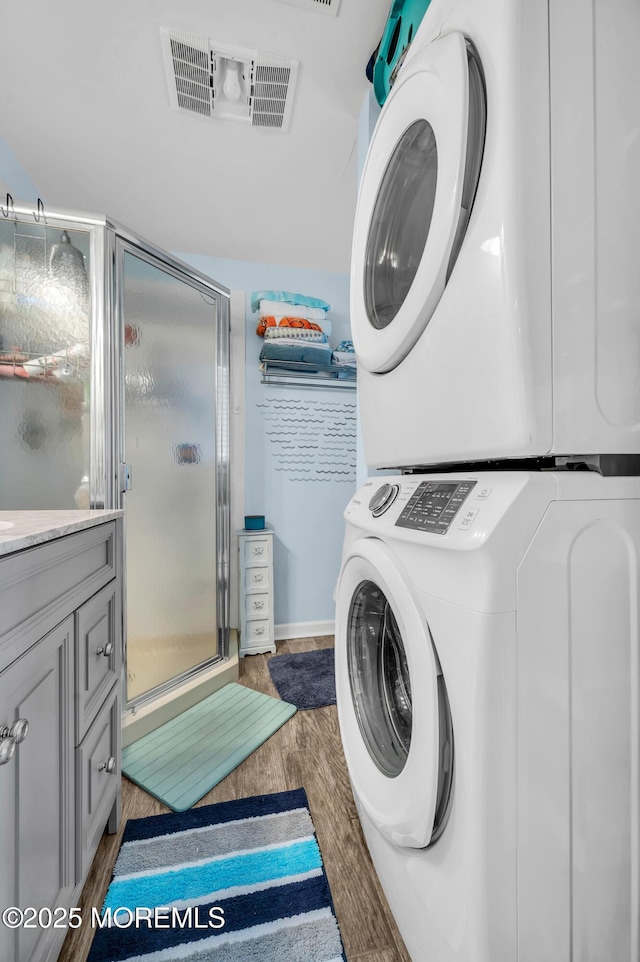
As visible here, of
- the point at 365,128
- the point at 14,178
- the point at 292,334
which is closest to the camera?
the point at 365,128

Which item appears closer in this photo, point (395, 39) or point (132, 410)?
point (395, 39)

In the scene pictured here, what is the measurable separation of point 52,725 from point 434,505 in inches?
32.9

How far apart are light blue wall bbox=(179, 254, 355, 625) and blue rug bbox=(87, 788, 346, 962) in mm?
1496

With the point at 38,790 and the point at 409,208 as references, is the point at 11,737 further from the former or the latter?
the point at 409,208

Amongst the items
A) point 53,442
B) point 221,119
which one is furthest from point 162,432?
point 221,119

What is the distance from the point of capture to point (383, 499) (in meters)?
0.89

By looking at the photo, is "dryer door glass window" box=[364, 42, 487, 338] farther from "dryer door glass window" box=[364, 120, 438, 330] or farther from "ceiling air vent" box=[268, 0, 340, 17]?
"ceiling air vent" box=[268, 0, 340, 17]

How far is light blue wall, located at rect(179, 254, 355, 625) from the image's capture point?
2676 millimetres

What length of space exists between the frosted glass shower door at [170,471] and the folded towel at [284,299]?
436mm

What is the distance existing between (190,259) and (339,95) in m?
1.43

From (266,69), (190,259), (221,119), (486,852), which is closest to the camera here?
(486,852)

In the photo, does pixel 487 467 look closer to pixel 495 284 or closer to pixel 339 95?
pixel 495 284

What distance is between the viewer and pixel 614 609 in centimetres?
62

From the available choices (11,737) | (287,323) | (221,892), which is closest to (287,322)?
(287,323)
